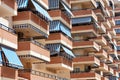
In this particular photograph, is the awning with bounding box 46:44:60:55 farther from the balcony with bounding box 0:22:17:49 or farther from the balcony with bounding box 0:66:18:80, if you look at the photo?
the balcony with bounding box 0:66:18:80

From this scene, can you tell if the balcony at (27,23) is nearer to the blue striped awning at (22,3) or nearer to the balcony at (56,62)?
the blue striped awning at (22,3)

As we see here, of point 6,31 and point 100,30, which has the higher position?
point 100,30

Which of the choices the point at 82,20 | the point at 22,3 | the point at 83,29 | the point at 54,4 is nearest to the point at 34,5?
the point at 22,3

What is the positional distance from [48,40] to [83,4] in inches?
615

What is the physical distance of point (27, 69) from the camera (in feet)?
102

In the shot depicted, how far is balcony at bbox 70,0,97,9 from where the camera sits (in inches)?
1997

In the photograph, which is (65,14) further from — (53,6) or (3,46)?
(3,46)

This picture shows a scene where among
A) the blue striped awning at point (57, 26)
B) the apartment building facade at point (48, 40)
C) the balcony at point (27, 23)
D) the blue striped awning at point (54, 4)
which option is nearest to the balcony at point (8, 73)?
the apartment building facade at point (48, 40)

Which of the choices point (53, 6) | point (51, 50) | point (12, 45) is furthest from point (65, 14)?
point (12, 45)

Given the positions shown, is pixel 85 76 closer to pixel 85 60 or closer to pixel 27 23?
pixel 85 60

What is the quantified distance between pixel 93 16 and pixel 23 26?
21422mm

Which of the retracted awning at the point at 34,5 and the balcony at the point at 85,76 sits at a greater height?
the retracted awning at the point at 34,5

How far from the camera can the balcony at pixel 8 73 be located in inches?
957

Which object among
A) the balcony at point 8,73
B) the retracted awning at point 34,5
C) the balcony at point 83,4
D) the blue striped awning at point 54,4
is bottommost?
the balcony at point 8,73
